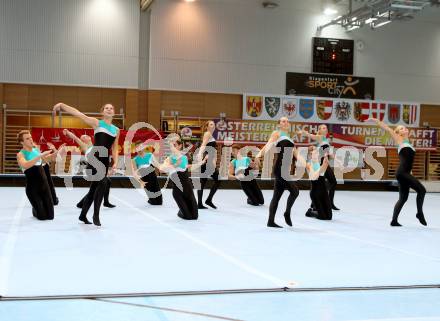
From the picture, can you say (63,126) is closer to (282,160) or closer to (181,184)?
(181,184)

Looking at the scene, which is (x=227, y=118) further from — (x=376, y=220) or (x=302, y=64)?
(x=376, y=220)

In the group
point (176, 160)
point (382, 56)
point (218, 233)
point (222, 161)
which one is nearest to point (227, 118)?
point (222, 161)

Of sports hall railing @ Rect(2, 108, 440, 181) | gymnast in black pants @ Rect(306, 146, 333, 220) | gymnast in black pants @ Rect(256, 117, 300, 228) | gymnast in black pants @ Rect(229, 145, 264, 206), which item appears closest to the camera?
gymnast in black pants @ Rect(256, 117, 300, 228)

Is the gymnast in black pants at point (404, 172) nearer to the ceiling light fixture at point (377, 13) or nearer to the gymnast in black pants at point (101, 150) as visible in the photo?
the gymnast in black pants at point (101, 150)

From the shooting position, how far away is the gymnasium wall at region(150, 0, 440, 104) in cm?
2103

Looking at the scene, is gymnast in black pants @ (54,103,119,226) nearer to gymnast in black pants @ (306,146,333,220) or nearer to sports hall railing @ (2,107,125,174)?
gymnast in black pants @ (306,146,333,220)

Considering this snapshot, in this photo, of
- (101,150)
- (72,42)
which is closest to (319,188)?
(101,150)

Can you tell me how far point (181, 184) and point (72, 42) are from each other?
13.1 meters

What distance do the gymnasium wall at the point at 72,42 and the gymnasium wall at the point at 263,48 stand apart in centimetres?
101

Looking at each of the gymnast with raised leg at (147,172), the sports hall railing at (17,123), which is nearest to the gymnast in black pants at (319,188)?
the gymnast with raised leg at (147,172)

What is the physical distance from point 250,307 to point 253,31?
62.6 ft

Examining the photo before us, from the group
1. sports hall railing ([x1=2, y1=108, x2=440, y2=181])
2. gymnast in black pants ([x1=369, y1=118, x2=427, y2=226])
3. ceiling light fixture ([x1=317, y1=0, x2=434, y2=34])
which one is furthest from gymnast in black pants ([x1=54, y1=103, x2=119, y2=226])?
ceiling light fixture ([x1=317, y1=0, x2=434, y2=34])

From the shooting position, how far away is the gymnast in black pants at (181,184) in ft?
29.3

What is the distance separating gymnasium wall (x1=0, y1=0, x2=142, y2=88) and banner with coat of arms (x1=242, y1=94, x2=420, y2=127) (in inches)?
193
